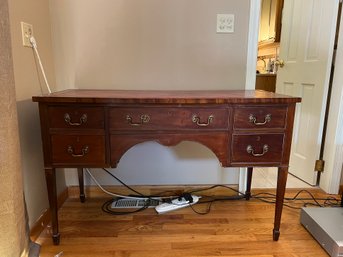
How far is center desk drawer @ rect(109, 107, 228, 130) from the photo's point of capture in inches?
47.7

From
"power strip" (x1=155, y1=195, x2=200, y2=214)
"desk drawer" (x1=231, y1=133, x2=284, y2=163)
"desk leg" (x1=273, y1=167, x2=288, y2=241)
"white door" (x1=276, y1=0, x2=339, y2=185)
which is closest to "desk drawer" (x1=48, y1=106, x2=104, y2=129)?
"desk drawer" (x1=231, y1=133, x2=284, y2=163)

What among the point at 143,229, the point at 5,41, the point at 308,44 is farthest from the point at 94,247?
the point at 308,44

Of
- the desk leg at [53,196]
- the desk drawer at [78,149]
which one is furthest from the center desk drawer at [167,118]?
the desk leg at [53,196]

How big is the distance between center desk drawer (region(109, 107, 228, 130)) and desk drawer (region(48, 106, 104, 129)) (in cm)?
6

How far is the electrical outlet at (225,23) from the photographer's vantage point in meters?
1.62

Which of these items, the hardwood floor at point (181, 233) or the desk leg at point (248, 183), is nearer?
the hardwood floor at point (181, 233)

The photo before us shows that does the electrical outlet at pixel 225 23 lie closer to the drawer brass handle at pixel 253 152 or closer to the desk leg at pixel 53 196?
the drawer brass handle at pixel 253 152

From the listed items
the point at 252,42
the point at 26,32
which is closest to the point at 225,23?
the point at 252,42

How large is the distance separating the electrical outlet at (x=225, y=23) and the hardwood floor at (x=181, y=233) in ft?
3.66

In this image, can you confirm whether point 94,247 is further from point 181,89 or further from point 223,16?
point 223,16

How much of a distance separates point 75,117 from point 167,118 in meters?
0.41

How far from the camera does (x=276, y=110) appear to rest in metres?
1.23

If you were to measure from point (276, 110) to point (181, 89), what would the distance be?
2.15 ft

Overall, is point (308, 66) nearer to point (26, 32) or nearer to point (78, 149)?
point (78, 149)
